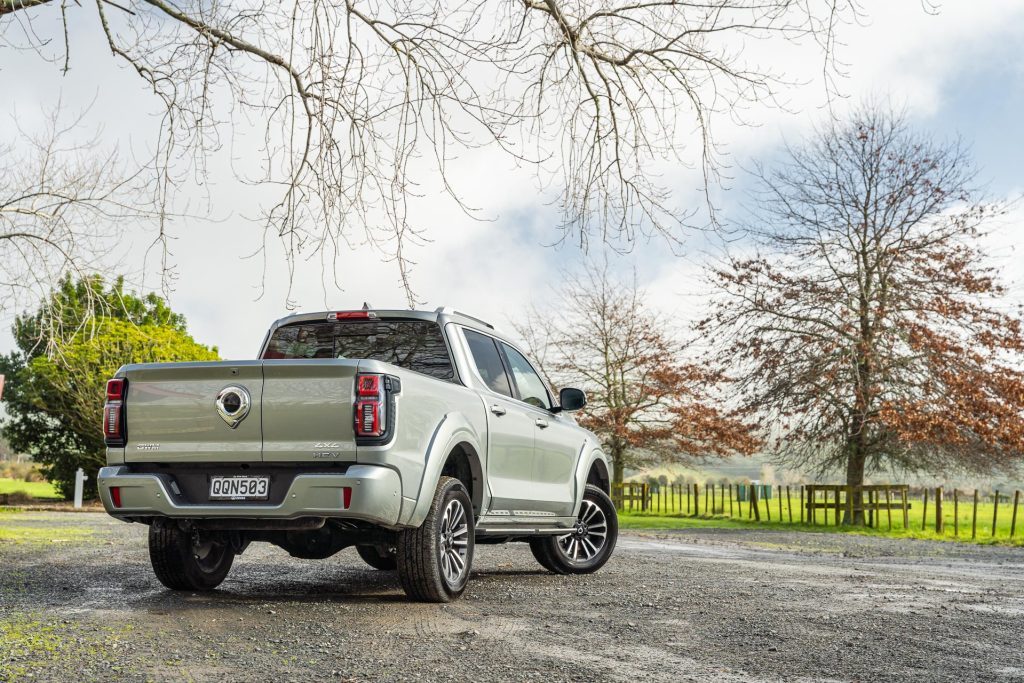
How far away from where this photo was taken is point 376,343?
25.4 feet

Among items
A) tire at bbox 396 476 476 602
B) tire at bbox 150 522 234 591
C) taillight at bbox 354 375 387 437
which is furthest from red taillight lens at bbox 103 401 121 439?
tire at bbox 396 476 476 602

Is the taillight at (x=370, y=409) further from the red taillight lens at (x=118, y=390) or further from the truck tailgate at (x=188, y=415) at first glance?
the red taillight lens at (x=118, y=390)

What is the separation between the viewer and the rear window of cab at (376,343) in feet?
25.1

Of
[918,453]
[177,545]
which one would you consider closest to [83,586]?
[177,545]

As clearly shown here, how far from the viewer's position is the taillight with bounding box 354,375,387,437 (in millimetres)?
6172

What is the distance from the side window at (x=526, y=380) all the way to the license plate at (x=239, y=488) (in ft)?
9.10

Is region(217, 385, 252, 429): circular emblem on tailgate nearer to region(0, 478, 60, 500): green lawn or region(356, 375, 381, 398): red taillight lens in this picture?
region(356, 375, 381, 398): red taillight lens

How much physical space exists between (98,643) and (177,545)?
2.08m

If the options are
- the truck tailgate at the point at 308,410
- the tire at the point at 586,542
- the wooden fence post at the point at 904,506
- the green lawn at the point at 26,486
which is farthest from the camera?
the green lawn at the point at 26,486

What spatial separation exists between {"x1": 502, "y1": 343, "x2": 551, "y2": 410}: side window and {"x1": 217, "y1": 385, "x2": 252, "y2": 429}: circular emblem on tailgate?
2.78m

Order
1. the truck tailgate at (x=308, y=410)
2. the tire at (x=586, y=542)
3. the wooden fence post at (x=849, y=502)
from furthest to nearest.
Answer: the wooden fence post at (x=849, y=502), the tire at (x=586, y=542), the truck tailgate at (x=308, y=410)

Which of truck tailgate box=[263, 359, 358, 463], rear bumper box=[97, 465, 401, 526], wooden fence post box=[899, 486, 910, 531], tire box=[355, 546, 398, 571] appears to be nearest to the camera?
rear bumper box=[97, 465, 401, 526]

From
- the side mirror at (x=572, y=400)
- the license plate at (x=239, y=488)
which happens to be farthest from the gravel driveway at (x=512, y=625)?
the side mirror at (x=572, y=400)

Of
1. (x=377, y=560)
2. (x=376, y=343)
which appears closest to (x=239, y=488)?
(x=376, y=343)
